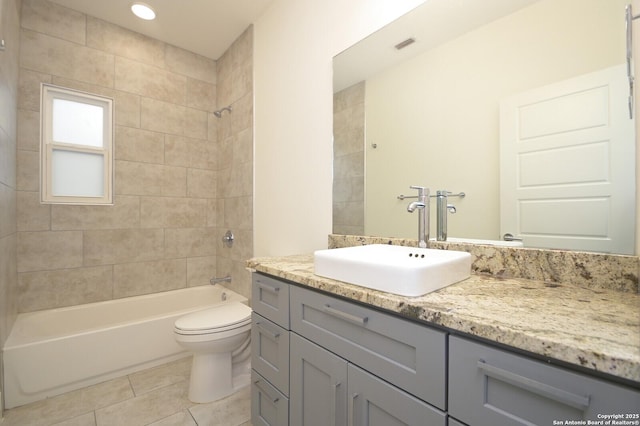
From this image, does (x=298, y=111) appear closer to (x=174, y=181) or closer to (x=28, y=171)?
Answer: (x=174, y=181)

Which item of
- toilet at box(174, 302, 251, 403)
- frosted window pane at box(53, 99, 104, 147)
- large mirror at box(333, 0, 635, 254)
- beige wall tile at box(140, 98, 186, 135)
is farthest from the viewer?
beige wall tile at box(140, 98, 186, 135)

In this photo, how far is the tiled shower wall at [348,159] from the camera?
1606 mm

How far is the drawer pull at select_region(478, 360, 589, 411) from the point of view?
0.47 metres

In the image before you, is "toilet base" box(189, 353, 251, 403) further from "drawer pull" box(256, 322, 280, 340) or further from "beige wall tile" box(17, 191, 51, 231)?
"beige wall tile" box(17, 191, 51, 231)

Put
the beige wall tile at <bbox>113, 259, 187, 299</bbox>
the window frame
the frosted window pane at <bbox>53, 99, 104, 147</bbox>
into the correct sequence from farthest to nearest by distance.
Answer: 1. the beige wall tile at <bbox>113, 259, 187, 299</bbox>
2. the frosted window pane at <bbox>53, 99, 104, 147</bbox>
3. the window frame

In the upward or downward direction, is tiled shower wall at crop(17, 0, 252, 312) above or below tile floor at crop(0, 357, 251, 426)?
above

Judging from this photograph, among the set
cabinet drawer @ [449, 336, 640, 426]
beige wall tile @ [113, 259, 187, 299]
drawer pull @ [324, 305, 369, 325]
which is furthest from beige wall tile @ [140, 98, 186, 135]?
cabinet drawer @ [449, 336, 640, 426]

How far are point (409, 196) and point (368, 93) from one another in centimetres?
66

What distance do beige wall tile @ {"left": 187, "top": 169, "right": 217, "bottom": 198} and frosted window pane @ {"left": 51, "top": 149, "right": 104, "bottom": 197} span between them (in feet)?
2.32

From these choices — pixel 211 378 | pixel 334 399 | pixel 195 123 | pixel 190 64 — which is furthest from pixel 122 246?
pixel 334 399

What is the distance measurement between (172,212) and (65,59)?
1442mm

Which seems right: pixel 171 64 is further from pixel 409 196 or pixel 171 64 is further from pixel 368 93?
pixel 409 196

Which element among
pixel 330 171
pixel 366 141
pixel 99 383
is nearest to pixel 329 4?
pixel 366 141

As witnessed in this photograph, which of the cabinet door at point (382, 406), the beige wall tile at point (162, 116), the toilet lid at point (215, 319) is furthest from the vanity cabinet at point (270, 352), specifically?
the beige wall tile at point (162, 116)
